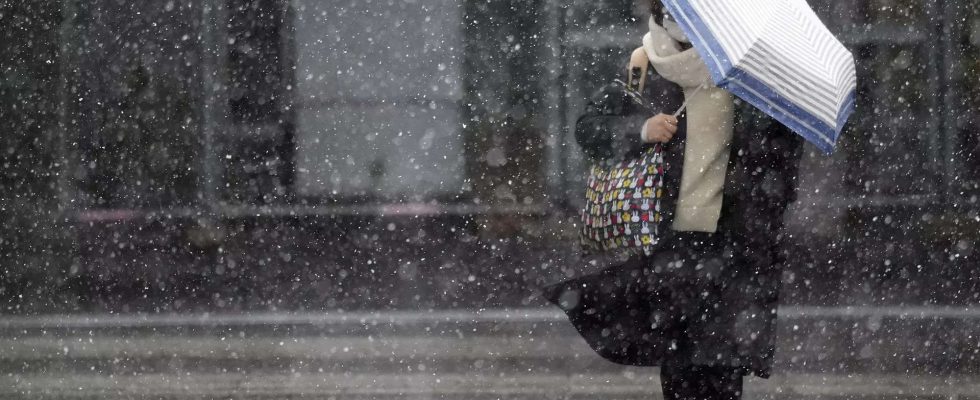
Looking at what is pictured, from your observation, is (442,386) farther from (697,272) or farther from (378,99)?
(378,99)

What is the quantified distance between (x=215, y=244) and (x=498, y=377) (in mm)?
3059

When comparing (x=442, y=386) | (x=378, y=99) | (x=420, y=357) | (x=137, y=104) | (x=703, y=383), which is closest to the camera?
(x=703, y=383)

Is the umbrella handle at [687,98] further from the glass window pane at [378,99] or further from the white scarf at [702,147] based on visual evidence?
the glass window pane at [378,99]

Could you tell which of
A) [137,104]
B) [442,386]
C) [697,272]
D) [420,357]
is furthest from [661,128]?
[137,104]

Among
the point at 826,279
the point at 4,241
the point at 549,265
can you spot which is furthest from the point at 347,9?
the point at 826,279

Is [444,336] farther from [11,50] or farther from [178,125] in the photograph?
[11,50]

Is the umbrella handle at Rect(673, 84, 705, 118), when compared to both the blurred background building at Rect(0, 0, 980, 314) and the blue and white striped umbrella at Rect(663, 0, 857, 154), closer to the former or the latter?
the blue and white striped umbrella at Rect(663, 0, 857, 154)

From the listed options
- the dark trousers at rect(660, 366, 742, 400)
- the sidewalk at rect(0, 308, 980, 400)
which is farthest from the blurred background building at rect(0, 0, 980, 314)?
the dark trousers at rect(660, 366, 742, 400)

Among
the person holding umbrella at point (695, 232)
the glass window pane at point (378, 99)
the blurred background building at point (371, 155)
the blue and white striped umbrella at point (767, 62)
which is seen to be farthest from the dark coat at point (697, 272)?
the glass window pane at point (378, 99)

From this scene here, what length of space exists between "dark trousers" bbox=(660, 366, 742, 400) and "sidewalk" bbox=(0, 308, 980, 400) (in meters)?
1.65

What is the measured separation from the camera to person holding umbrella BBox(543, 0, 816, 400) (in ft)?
9.48

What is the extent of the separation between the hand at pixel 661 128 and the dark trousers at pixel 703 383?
626 millimetres

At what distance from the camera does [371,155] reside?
7512mm

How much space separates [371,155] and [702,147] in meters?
4.78
